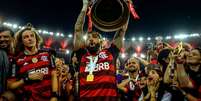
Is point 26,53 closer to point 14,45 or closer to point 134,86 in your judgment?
point 14,45

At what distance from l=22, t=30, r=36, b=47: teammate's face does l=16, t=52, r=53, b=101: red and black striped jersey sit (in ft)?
0.56

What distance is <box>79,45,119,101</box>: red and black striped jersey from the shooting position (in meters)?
5.35

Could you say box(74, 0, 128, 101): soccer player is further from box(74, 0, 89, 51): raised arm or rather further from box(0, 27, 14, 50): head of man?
box(0, 27, 14, 50): head of man

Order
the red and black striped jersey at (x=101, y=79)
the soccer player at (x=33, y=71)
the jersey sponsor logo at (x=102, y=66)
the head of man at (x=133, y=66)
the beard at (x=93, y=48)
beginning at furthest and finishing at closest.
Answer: the head of man at (x=133, y=66), the beard at (x=93, y=48), the jersey sponsor logo at (x=102, y=66), the red and black striped jersey at (x=101, y=79), the soccer player at (x=33, y=71)

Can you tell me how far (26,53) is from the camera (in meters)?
5.24

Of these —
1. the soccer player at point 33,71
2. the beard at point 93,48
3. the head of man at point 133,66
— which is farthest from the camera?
the head of man at point 133,66

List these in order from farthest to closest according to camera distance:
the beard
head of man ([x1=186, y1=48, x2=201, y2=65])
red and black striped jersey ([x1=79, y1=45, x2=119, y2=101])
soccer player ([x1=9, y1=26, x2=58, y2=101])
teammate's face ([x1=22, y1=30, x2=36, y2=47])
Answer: the beard < red and black striped jersey ([x1=79, y1=45, x2=119, y2=101]) < teammate's face ([x1=22, y1=30, x2=36, y2=47]) < soccer player ([x1=9, y1=26, x2=58, y2=101]) < head of man ([x1=186, y1=48, x2=201, y2=65])

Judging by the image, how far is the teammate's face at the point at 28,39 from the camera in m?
5.21

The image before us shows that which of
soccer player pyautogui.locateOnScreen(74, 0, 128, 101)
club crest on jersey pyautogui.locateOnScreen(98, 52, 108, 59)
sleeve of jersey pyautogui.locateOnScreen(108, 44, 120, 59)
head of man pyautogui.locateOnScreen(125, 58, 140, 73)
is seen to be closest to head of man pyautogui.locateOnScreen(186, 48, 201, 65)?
soccer player pyautogui.locateOnScreen(74, 0, 128, 101)

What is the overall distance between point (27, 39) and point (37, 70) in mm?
496

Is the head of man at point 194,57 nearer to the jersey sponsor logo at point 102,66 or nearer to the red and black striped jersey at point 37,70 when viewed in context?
the jersey sponsor logo at point 102,66

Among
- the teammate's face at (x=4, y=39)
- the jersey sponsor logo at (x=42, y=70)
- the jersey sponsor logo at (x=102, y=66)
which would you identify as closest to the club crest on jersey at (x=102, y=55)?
the jersey sponsor logo at (x=102, y=66)

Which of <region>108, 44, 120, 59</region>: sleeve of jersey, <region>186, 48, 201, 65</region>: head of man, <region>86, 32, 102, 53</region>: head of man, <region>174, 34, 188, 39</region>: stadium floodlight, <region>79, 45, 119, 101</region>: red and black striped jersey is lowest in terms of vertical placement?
<region>79, 45, 119, 101</region>: red and black striped jersey

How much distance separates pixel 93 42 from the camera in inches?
219
